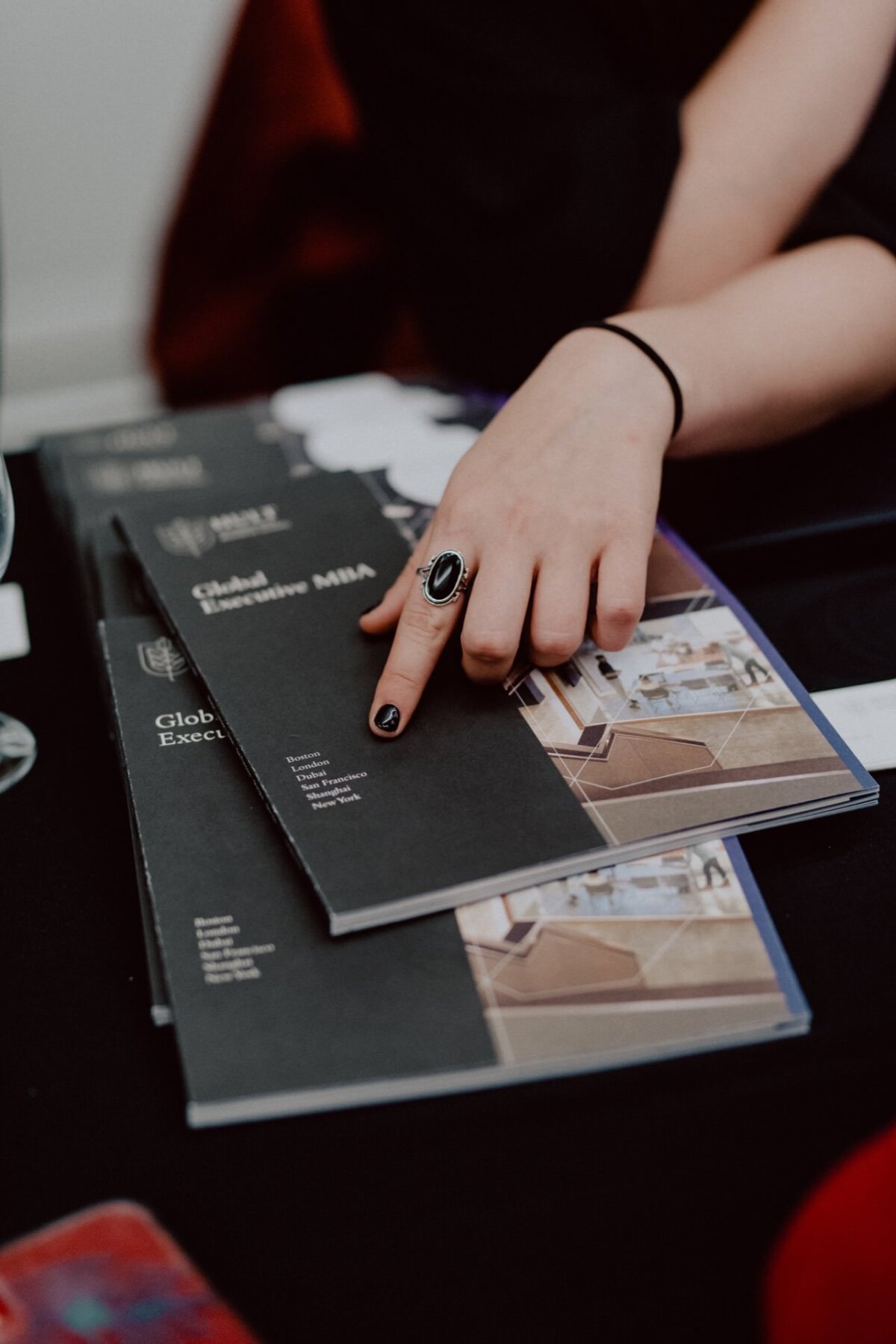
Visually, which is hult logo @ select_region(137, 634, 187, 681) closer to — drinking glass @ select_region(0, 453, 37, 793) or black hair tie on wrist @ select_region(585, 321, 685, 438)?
drinking glass @ select_region(0, 453, 37, 793)

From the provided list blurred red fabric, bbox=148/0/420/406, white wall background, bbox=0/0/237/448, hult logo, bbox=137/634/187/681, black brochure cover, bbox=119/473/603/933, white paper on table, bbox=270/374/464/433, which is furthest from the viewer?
white wall background, bbox=0/0/237/448

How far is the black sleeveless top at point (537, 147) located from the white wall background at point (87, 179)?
92 cm

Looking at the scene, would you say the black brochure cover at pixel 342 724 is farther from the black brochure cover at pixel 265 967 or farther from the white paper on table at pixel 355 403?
the white paper on table at pixel 355 403

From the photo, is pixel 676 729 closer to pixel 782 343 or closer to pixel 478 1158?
pixel 478 1158

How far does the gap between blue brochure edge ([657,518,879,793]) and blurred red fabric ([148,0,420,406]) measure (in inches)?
38.0

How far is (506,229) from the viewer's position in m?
0.84

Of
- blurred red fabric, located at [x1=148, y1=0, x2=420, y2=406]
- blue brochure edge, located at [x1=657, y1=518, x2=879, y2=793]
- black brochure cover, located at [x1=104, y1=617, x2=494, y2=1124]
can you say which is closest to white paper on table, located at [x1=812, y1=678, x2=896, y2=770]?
blue brochure edge, located at [x1=657, y1=518, x2=879, y2=793]

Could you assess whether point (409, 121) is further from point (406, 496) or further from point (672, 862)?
point (672, 862)

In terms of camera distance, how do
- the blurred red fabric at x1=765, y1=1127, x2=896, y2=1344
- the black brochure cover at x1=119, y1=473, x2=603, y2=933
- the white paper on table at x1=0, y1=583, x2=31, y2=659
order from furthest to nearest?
the white paper on table at x1=0, y1=583, x2=31, y2=659 → the black brochure cover at x1=119, y1=473, x2=603, y2=933 → the blurred red fabric at x1=765, y1=1127, x2=896, y2=1344

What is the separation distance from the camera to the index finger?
462 mm

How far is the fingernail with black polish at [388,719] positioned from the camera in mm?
459

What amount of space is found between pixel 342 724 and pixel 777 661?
0.71ft

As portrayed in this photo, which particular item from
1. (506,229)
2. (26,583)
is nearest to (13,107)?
(506,229)

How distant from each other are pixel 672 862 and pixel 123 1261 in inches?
9.6
